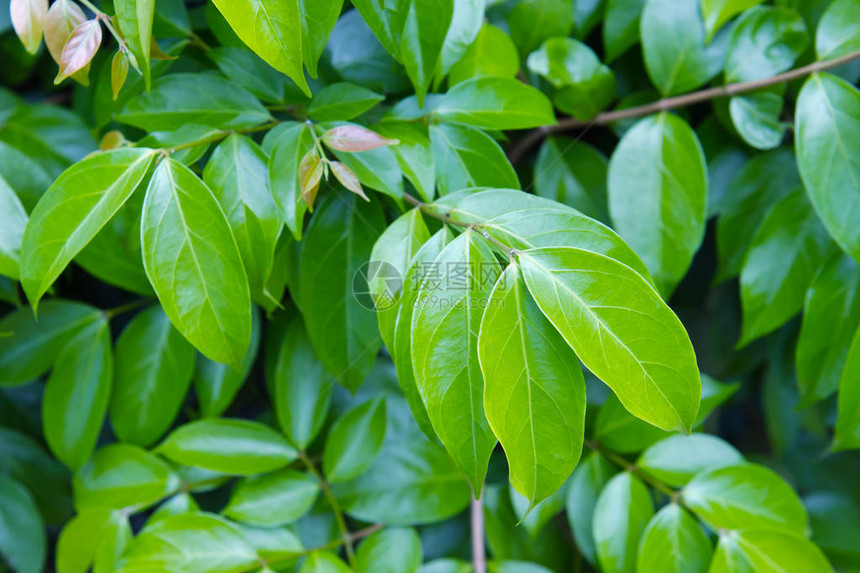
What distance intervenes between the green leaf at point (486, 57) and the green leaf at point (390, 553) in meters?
0.40

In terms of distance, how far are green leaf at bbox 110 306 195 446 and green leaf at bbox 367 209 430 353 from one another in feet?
0.73

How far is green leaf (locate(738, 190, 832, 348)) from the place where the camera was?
1.67 ft

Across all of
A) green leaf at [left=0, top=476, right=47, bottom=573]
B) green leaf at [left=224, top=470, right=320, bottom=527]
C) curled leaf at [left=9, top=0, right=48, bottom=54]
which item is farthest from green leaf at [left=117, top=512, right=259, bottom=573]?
curled leaf at [left=9, top=0, right=48, bottom=54]

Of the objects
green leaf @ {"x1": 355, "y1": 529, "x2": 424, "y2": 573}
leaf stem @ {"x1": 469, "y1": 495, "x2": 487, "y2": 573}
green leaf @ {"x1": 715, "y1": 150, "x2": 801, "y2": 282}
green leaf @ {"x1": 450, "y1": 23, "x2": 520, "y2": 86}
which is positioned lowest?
leaf stem @ {"x1": 469, "y1": 495, "x2": 487, "y2": 573}

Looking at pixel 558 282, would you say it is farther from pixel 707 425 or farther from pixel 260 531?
pixel 707 425

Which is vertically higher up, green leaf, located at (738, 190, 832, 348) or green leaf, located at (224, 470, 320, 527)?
green leaf, located at (738, 190, 832, 348)

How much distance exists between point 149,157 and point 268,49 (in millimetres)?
108

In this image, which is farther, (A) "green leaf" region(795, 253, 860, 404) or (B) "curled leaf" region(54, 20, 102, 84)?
(A) "green leaf" region(795, 253, 860, 404)

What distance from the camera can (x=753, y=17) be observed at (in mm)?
492

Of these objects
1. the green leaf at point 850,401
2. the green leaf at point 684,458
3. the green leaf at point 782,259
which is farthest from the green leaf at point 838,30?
the green leaf at point 684,458

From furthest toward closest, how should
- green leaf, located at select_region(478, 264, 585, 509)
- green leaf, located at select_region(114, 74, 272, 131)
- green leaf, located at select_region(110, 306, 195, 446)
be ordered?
green leaf, located at select_region(110, 306, 195, 446) → green leaf, located at select_region(114, 74, 272, 131) → green leaf, located at select_region(478, 264, 585, 509)

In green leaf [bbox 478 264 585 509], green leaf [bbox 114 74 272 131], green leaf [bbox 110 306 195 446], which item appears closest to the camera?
green leaf [bbox 478 264 585 509]

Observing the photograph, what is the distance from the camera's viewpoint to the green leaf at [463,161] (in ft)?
1.42

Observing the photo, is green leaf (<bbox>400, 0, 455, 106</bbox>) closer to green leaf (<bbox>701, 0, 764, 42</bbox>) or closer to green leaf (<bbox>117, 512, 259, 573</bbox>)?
green leaf (<bbox>701, 0, 764, 42</bbox>)
